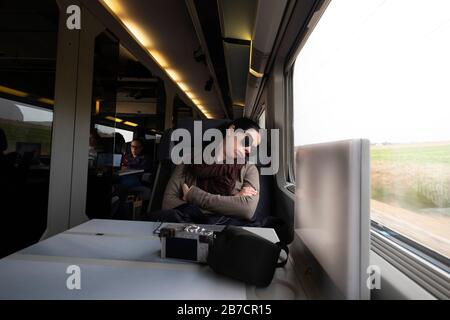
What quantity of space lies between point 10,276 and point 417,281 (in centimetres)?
105

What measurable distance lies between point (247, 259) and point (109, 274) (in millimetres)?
388

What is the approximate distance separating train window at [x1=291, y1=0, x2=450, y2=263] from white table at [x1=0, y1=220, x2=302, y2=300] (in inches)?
18.0

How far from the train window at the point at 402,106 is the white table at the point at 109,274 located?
46 cm

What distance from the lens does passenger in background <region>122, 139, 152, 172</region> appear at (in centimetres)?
335

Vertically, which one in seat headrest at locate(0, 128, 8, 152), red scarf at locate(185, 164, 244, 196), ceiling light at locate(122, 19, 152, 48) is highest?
ceiling light at locate(122, 19, 152, 48)

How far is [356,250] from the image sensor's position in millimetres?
421

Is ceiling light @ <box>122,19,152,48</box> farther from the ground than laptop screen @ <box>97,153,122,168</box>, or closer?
farther from the ground

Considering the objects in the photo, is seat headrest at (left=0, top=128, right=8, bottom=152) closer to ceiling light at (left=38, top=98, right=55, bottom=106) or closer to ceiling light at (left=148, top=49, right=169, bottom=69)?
ceiling light at (left=38, top=98, right=55, bottom=106)

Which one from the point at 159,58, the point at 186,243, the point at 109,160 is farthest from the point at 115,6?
the point at 186,243

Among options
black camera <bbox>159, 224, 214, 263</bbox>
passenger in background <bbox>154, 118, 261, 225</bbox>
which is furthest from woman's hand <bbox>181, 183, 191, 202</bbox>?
black camera <bbox>159, 224, 214, 263</bbox>

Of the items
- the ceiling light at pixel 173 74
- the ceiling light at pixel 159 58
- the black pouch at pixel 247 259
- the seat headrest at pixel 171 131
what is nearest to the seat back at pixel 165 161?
the seat headrest at pixel 171 131

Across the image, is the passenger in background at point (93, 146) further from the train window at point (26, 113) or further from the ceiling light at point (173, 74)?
the ceiling light at point (173, 74)
